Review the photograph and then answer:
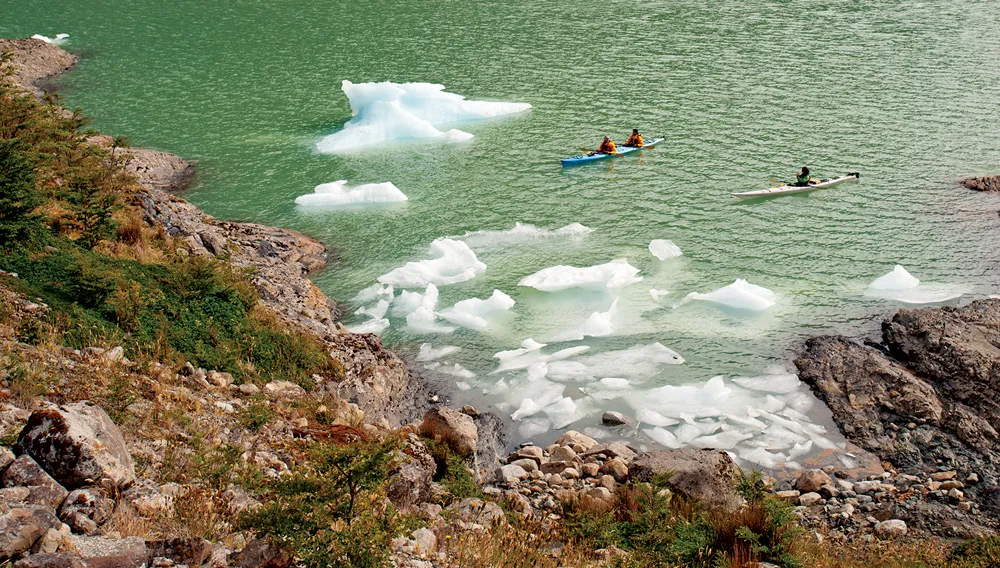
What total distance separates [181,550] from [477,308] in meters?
13.5

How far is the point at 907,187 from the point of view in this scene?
87.2 ft

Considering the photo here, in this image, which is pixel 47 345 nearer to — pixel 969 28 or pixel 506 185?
pixel 506 185

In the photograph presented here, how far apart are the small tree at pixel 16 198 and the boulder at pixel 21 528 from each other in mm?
8793

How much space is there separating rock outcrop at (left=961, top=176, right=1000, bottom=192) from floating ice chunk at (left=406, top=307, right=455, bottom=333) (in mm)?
18277

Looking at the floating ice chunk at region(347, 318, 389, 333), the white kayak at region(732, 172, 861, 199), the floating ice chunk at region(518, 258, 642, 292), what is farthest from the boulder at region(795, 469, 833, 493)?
the white kayak at region(732, 172, 861, 199)

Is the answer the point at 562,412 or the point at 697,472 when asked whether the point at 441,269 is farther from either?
the point at 697,472

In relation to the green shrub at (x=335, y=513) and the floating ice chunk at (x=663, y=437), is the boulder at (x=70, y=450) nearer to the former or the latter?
the green shrub at (x=335, y=513)

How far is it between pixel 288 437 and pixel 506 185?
1724cm

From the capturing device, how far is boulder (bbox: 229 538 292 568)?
6.99m

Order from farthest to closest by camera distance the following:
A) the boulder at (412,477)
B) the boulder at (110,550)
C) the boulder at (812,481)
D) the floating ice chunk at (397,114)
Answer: the floating ice chunk at (397,114) → the boulder at (812,481) → the boulder at (412,477) → the boulder at (110,550)

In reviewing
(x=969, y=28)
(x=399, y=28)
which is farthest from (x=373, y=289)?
(x=969, y=28)

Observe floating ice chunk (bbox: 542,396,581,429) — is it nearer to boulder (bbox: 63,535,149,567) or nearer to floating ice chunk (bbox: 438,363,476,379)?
floating ice chunk (bbox: 438,363,476,379)

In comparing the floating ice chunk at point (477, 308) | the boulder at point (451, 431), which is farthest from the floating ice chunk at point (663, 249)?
the boulder at point (451, 431)

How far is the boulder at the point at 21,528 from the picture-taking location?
594 cm
